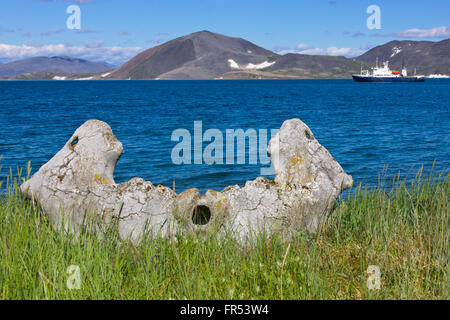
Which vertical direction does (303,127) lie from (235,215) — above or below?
above

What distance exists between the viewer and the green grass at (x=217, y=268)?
12.2ft

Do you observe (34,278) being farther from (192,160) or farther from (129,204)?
(192,160)

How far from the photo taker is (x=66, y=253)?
452 cm

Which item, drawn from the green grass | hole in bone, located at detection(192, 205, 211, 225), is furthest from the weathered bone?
the green grass

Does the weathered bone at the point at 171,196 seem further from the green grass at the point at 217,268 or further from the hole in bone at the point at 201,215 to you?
the green grass at the point at 217,268

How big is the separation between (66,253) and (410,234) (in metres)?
4.05

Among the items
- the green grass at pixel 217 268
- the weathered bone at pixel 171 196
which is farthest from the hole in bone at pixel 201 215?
the green grass at pixel 217 268

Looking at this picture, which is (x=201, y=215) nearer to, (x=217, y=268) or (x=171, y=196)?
(x=171, y=196)

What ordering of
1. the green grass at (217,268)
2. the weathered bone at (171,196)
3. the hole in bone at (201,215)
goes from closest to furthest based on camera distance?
the green grass at (217,268), the weathered bone at (171,196), the hole in bone at (201,215)

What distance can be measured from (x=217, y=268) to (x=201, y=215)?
4.24 ft

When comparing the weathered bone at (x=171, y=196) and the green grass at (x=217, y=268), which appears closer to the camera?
the green grass at (x=217, y=268)

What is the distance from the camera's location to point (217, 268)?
4262mm

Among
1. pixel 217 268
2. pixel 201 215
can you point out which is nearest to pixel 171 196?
pixel 201 215
